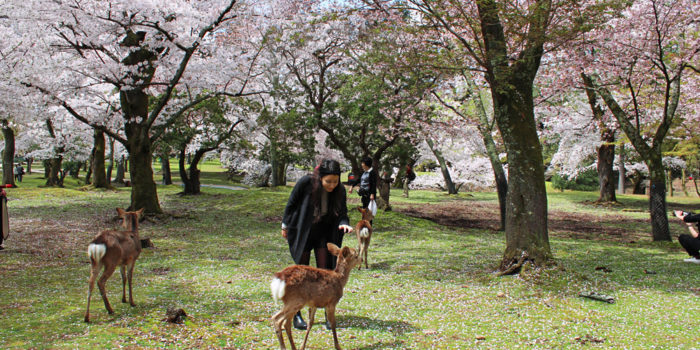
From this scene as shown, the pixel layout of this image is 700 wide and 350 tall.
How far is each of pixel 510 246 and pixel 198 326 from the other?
5437 mm

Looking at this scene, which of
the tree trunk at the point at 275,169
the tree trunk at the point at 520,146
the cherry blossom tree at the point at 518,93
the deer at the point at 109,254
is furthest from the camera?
the tree trunk at the point at 275,169

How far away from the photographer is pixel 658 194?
1273 cm

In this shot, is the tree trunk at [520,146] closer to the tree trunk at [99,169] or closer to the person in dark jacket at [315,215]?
the person in dark jacket at [315,215]

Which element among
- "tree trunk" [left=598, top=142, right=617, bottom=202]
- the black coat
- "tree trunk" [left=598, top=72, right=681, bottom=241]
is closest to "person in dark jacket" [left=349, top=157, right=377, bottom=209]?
the black coat

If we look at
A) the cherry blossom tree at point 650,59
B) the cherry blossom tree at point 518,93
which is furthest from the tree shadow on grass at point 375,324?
the cherry blossom tree at point 650,59

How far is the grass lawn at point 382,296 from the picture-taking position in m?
4.96

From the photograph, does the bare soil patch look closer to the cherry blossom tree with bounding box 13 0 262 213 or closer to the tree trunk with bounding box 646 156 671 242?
the tree trunk with bounding box 646 156 671 242

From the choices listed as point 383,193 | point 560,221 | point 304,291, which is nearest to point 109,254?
point 304,291

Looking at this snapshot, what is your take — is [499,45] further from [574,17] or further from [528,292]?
[528,292]

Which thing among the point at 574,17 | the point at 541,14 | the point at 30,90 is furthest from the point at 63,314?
the point at 30,90

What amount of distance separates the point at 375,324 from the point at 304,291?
1.54 m

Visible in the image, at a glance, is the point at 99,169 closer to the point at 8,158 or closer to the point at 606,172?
the point at 8,158

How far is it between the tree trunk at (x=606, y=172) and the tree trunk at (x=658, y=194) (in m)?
15.7

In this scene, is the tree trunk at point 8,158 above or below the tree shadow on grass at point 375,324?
above
